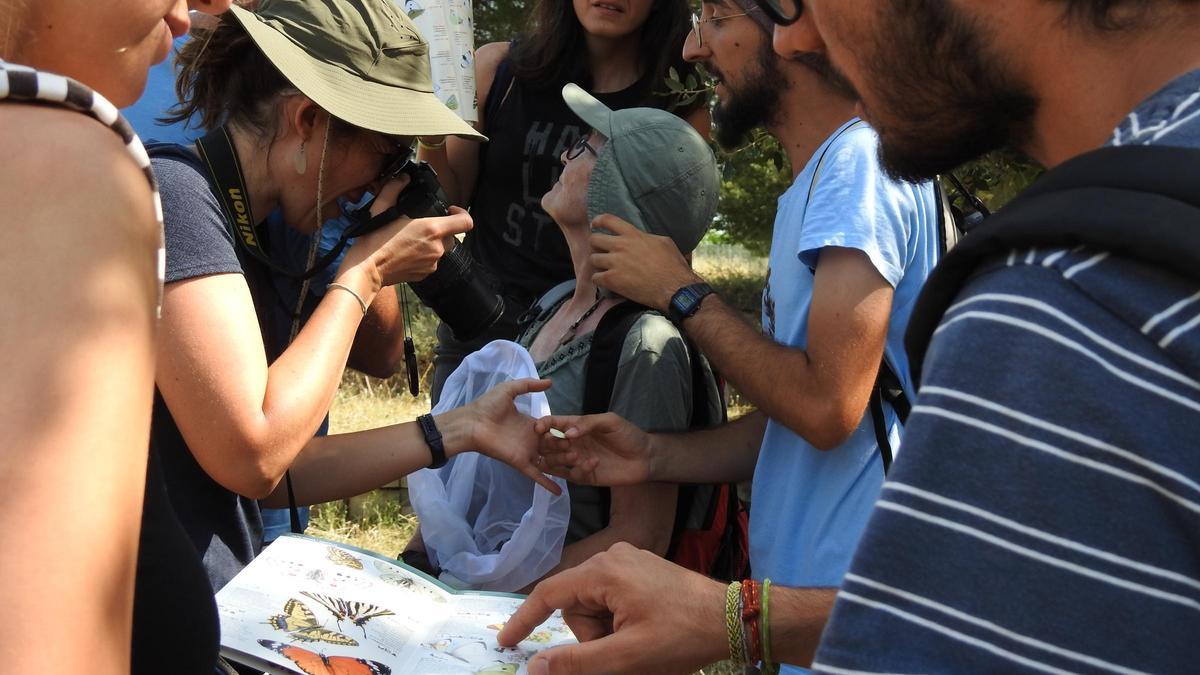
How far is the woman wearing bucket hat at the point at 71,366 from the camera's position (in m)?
0.69

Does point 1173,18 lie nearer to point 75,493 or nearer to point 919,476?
point 919,476

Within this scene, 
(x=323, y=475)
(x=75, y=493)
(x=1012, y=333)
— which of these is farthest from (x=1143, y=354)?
(x=323, y=475)

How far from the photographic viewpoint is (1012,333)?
72 cm

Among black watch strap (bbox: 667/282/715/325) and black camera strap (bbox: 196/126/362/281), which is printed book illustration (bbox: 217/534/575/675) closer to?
black camera strap (bbox: 196/126/362/281)

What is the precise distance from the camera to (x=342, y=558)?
181 centimetres

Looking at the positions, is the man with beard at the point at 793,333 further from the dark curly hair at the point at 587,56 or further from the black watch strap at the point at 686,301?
the dark curly hair at the point at 587,56

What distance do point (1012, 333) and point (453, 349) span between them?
2.53 meters

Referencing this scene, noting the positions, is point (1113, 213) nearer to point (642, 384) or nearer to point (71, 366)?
point (71, 366)

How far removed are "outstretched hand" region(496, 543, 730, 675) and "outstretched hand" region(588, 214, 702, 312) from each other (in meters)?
0.83

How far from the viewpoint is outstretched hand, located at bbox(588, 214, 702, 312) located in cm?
228

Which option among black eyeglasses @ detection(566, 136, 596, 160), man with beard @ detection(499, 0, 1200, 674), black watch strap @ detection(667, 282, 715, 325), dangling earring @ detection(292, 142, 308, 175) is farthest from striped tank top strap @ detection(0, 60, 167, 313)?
black eyeglasses @ detection(566, 136, 596, 160)

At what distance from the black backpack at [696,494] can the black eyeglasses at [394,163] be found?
0.56 meters

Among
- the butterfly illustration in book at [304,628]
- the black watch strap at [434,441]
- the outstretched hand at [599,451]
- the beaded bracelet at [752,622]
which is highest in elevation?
the beaded bracelet at [752,622]

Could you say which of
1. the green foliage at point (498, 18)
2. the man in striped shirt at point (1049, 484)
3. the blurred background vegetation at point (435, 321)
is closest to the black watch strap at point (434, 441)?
the blurred background vegetation at point (435, 321)
